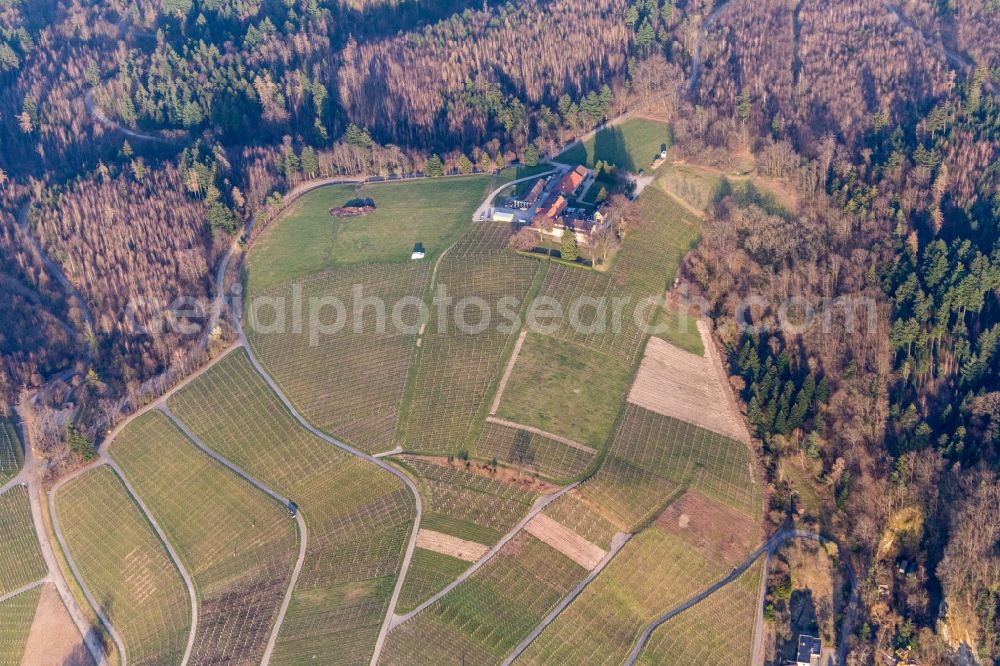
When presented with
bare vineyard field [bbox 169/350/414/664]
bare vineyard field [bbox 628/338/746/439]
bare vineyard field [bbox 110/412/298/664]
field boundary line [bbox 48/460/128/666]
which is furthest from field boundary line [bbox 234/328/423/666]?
bare vineyard field [bbox 628/338/746/439]

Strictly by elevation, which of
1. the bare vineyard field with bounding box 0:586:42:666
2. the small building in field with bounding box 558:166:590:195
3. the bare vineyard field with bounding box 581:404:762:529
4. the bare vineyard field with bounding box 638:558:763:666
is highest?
the small building in field with bounding box 558:166:590:195

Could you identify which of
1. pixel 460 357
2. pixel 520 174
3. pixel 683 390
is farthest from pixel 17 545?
pixel 520 174

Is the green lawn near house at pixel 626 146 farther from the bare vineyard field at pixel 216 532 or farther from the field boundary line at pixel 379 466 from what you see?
the bare vineyard field at pixel 216 532

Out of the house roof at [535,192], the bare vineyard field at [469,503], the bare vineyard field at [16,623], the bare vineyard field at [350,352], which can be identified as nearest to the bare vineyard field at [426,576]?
the bare vineyard field at [469,503]

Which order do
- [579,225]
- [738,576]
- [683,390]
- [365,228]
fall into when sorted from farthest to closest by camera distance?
[365,228]
[579,225]
[683,390]
[738,576]

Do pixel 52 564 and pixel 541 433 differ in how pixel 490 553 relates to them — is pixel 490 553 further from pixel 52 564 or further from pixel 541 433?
pixel 52 564

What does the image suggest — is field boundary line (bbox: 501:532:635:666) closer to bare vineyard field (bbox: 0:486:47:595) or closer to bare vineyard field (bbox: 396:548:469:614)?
bare vineyard field (bbox: 396:548:469:614)
